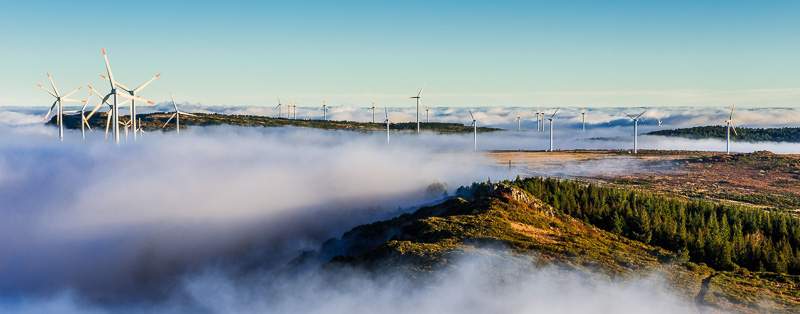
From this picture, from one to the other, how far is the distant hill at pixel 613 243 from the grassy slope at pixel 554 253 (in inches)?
6.4

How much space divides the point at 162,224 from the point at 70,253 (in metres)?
30.2

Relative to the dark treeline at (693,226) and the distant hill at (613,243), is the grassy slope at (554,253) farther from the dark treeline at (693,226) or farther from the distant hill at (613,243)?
the dark treeline at (693,226)

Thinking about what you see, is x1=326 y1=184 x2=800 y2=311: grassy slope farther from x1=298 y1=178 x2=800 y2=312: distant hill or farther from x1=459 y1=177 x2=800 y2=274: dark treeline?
x1=459 y1=177 x2=800 y2=274: dark treeline

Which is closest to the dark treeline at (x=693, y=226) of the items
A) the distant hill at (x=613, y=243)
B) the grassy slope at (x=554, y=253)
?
the distant hill at (x=613, y=243)

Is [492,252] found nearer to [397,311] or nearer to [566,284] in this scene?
[566,284]

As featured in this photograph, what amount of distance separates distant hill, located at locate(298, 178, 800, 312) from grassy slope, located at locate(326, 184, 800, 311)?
0.53 feet

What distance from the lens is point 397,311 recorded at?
6625 cm

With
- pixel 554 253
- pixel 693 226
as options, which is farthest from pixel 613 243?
pixel 693 226

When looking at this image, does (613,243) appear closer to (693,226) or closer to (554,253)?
(554,253)

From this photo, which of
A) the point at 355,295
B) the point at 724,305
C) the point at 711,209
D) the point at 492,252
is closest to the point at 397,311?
the point at 355,295

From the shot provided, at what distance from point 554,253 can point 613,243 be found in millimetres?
21013

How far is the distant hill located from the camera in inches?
2867

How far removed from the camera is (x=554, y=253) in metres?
77.9

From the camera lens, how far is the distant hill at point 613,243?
7281cm
